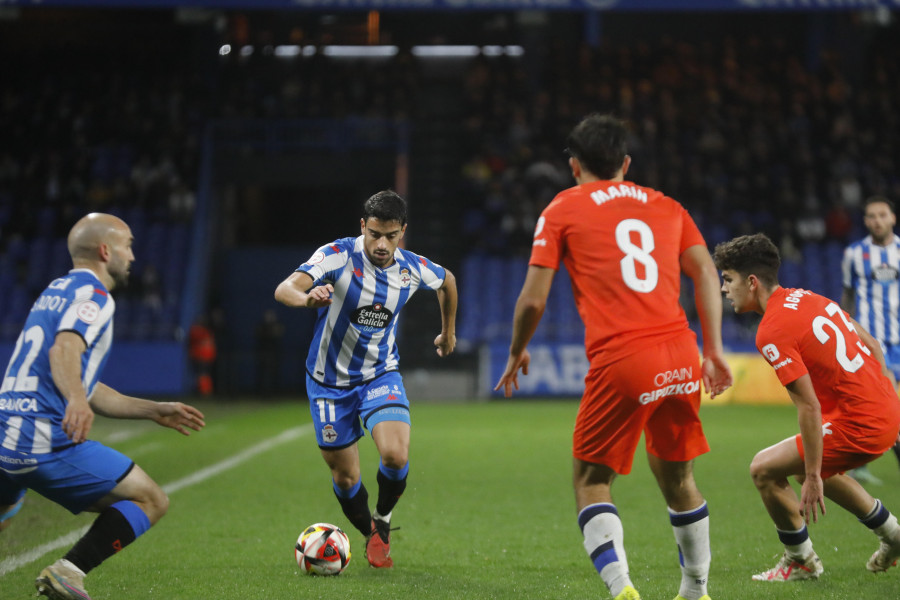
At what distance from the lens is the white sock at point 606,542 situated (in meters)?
4.14

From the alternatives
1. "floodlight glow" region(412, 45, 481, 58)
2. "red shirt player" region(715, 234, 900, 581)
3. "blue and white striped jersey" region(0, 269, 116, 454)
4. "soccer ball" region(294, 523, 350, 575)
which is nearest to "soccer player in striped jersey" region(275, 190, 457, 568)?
"soccer ball" region(294, 523, 350, 575)

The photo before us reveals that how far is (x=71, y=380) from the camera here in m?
4.21

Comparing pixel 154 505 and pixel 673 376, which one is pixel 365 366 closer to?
pixel 154 505

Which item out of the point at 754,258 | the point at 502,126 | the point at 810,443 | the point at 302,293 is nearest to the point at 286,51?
the point at 502,126

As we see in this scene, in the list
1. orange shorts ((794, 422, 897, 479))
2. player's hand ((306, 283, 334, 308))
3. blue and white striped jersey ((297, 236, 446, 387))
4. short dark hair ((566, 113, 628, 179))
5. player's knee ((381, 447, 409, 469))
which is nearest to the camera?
short dark hair ((566, 113, 628, 179))

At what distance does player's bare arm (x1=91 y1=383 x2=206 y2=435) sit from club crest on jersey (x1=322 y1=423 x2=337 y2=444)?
1395 millimetres

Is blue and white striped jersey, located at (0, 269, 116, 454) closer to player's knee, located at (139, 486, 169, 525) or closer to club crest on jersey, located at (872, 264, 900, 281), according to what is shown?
player's knee, located at (139, 486, 169, 525)

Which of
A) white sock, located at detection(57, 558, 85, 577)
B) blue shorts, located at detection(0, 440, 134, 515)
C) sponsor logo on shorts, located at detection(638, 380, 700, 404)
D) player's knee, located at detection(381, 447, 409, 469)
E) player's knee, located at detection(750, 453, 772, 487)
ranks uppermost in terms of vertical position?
sponsor logo on shorts, located at detection(638, 380, 700, 404)

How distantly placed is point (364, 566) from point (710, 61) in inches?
880

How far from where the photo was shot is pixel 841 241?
71.1 feet

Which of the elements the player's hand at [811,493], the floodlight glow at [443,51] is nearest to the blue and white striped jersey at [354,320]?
the player's hand at [811,493]

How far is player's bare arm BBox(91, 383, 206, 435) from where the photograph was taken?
4.71 m

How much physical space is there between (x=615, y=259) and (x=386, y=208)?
2.09m

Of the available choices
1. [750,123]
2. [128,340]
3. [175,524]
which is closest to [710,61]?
[750,123]
